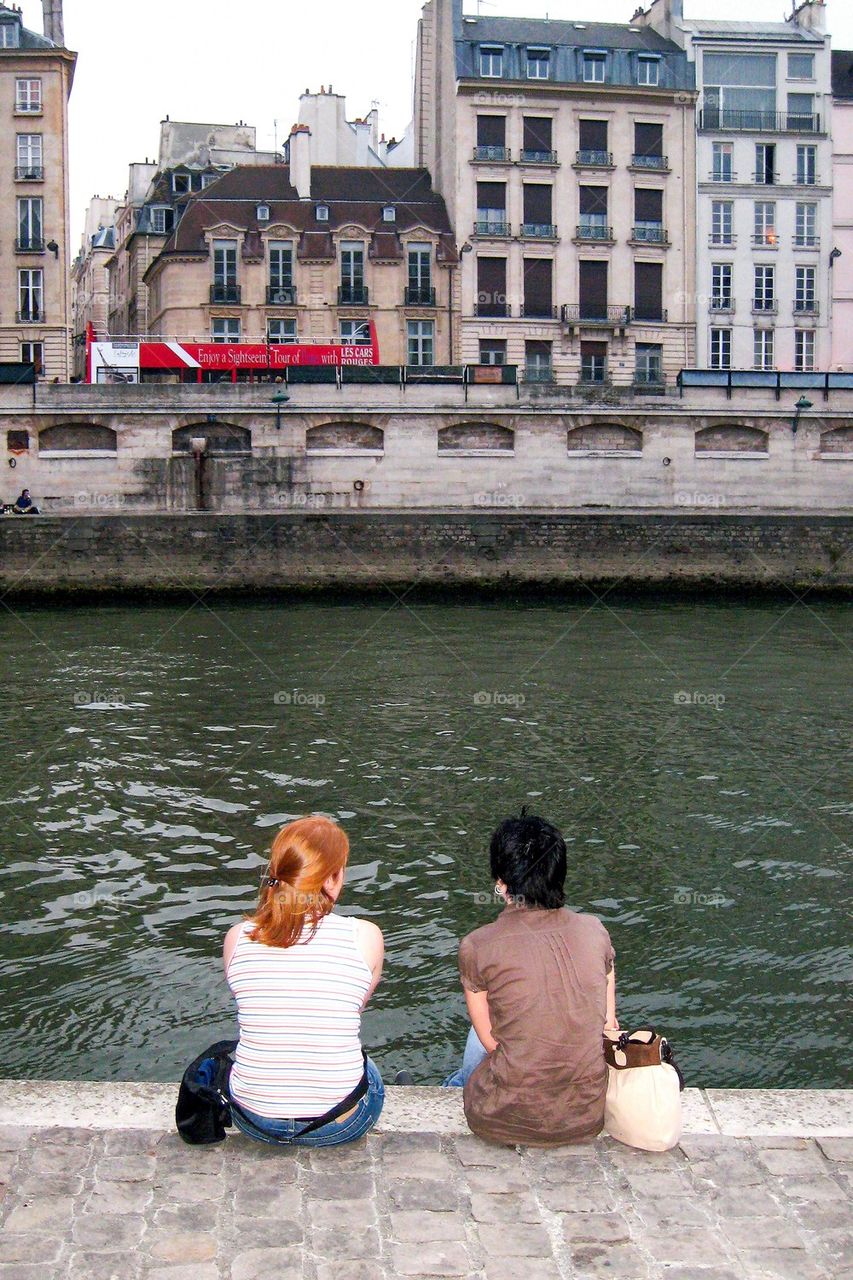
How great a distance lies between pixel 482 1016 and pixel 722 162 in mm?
46703

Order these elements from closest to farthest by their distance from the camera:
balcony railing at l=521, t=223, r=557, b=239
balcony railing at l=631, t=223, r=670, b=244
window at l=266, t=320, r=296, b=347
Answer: window at l=266, t=320, r=296, b=347 → balcony railing at l=521, t=223, r=557, b=239 → balcony railing at l=631, t=223, r=670, b=244

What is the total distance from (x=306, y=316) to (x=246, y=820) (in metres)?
35.8

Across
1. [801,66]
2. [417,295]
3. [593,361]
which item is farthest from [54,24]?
[801,66]

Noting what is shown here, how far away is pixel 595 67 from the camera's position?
152ft

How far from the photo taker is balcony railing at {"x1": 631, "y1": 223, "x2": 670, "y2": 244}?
46.3 metres

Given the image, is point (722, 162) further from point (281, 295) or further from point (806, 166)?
point (281, 295)

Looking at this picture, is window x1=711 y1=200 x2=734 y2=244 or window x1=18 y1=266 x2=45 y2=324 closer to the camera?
window x1=18 y1=266 x2=45 y2=324

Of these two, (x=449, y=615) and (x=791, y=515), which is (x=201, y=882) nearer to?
(x=449, y=615)

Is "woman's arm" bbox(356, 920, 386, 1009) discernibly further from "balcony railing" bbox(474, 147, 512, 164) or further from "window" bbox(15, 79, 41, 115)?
"window" bbox(15, 79, 41, 115)

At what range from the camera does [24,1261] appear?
154 inches

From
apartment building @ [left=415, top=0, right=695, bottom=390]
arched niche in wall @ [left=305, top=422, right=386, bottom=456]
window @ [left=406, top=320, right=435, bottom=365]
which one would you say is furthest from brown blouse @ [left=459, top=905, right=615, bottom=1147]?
window @ [left=406, top=320, right=435, bottom=365]

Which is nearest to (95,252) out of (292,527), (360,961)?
(292,527)

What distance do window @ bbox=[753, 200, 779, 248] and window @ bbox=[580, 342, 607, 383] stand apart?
6.71 metres

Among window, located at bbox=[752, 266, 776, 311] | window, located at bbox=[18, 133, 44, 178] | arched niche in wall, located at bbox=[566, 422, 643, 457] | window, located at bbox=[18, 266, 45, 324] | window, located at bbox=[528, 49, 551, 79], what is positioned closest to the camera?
arched niche in wall, located at bbox=[566, 422, 643, 457]
